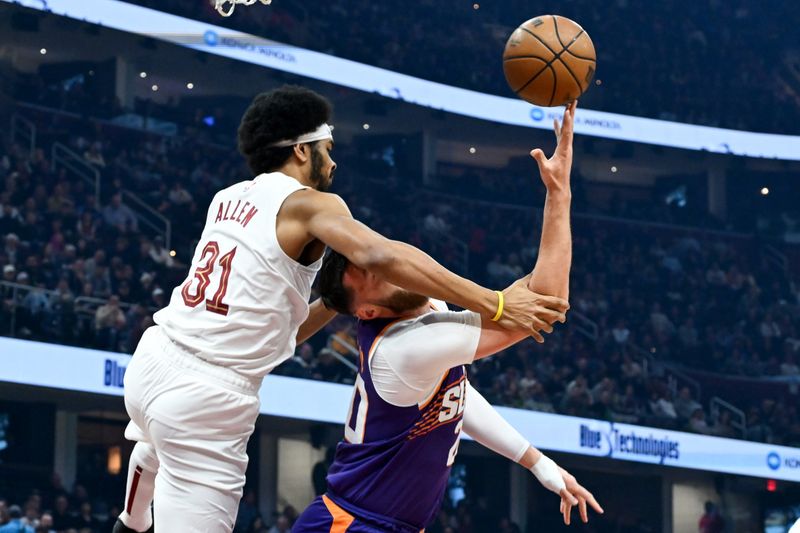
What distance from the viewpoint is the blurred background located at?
1562cm

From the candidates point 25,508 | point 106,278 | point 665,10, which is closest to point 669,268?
point 665,10

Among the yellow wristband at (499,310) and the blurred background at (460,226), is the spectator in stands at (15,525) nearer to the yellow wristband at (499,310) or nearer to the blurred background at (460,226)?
the blurred background at (460,226)

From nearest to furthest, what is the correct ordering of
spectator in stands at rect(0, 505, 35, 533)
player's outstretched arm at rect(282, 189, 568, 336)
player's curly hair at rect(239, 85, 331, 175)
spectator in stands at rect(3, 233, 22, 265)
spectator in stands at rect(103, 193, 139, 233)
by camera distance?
player's outstretched arm at rect(282, 189, 568, 336), player's curly hair at rect(239, 85, 331, 175), spectator in stands at rect(0, 505, 35, 533), spectator in stands at rect(3, 233, 22, 265), spectator in stands at rect(103, 193, 139, 233)

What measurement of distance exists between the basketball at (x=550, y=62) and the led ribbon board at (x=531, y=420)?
1035cm

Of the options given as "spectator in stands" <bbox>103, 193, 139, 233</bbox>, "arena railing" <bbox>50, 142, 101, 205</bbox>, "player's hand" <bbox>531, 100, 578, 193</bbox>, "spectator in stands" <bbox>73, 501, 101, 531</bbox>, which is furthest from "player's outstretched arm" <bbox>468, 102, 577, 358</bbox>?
"arena railing" <bbox>50, 142, 101, 205</bbox>

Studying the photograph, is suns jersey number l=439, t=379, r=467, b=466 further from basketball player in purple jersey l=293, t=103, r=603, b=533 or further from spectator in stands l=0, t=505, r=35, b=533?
spectator in stands l=0, t=505, r=35, b=533

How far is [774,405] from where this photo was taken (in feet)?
69.8

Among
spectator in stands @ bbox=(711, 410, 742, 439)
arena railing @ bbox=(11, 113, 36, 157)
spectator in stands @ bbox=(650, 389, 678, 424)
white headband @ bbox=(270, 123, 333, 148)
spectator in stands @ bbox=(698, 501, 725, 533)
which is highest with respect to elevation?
arena railing @ bbox=(11, 113, 36, 157)

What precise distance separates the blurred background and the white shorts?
30.7ft

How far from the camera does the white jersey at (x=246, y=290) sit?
3.78 metres

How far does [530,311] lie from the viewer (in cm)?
352

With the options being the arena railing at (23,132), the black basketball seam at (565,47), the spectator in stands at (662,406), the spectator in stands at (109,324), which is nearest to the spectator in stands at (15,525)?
the spectator in stands at (109,324)

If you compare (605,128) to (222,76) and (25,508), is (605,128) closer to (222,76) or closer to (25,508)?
(222,76)

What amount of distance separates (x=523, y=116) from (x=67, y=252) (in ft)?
39.6
